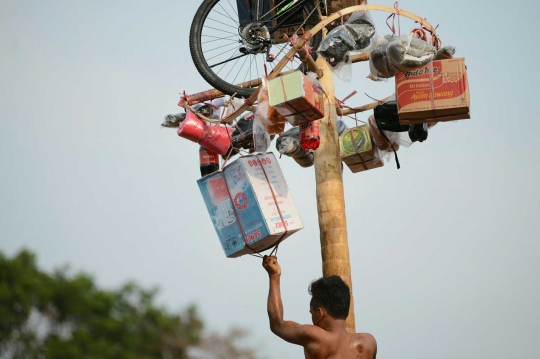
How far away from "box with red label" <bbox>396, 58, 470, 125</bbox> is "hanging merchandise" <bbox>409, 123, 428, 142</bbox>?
Answer: 2.58 feet

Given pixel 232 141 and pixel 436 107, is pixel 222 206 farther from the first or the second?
pixel 436 107

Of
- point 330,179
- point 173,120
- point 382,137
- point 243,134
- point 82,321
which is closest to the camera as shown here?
point 330,179

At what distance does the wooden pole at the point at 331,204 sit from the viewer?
5.92 m

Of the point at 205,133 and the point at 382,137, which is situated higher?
the point at 205,133

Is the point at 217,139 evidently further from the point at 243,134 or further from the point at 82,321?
the point at 82,321

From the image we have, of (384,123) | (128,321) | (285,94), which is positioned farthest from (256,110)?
(128,321)

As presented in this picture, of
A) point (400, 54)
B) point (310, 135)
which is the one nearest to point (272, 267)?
point (310, 135)

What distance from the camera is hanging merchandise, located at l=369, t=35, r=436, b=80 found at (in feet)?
18.9

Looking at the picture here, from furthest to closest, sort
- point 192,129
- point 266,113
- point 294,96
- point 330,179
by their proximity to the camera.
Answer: point 192,129, point 330,179, point 266,113, point 294,96

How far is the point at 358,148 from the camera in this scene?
734 cm

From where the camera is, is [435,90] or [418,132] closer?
Answer: [435,90]

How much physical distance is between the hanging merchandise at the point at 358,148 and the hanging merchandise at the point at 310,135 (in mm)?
1615

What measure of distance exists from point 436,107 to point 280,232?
1.44 meters

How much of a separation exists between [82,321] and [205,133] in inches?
660
